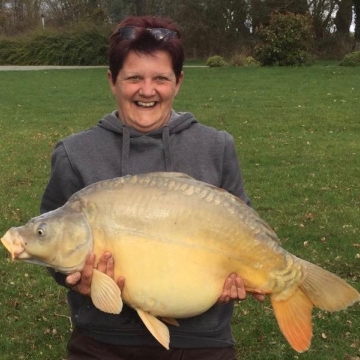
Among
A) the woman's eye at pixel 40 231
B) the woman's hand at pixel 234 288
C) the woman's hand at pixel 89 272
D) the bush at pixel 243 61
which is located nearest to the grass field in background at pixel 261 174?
the woman's hand at pixel 234 288

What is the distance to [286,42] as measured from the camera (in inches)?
1188

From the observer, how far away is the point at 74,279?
2506 millimetres

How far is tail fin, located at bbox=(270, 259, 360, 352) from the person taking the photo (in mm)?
2553

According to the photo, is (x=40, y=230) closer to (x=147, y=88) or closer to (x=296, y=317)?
(x=147, y=88)

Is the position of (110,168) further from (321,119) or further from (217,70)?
(217,70)

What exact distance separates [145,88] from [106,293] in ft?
2.93

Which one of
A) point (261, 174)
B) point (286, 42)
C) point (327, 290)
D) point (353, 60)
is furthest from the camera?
point (286, 42)

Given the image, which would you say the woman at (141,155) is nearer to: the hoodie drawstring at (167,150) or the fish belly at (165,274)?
the hoodie drawstring at (167,150)

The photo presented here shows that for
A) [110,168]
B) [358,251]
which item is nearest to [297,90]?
[358,251]

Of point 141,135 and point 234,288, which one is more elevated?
point 141,135

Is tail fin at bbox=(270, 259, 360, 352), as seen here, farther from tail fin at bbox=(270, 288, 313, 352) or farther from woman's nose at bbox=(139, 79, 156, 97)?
woman's nose at bbox=(139, 79, 156, 97)

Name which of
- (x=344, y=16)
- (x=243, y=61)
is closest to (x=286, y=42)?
(x=243, y=61)

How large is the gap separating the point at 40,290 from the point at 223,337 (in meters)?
3.42

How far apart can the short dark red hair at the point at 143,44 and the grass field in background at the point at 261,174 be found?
280 centimetres
